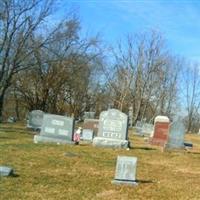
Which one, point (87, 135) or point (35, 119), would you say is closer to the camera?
point (87, 135)

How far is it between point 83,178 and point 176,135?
1287cm

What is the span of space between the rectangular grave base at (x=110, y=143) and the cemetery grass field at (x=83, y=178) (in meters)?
4.21

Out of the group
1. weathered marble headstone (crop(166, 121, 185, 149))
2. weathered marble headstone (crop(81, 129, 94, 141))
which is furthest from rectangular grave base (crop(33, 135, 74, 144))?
weathered marble headstone (crop(166, 121, 185, 149))

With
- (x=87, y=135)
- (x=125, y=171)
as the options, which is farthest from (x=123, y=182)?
(x=87, y=135)

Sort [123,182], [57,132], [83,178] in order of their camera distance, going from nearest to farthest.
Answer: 1. [123,182]
2. [83,178]
3. [57,132]

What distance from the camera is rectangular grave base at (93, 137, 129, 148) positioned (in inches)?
855

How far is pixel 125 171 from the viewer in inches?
436

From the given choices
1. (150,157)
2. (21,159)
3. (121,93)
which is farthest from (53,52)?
(21,159)

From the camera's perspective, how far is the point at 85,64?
5091 centimetres

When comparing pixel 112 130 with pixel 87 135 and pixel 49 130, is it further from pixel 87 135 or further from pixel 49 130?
pixel 87 135

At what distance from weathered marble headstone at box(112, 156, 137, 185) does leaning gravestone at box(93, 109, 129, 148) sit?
10.6m

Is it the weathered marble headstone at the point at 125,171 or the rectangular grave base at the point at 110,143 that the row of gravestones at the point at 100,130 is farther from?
the weathered marble headstone at the point at 125,171

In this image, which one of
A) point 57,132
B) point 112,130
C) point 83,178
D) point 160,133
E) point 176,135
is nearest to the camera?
point 83,178

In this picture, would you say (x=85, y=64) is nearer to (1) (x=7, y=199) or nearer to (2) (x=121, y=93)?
(2) (x=121, y=93)
